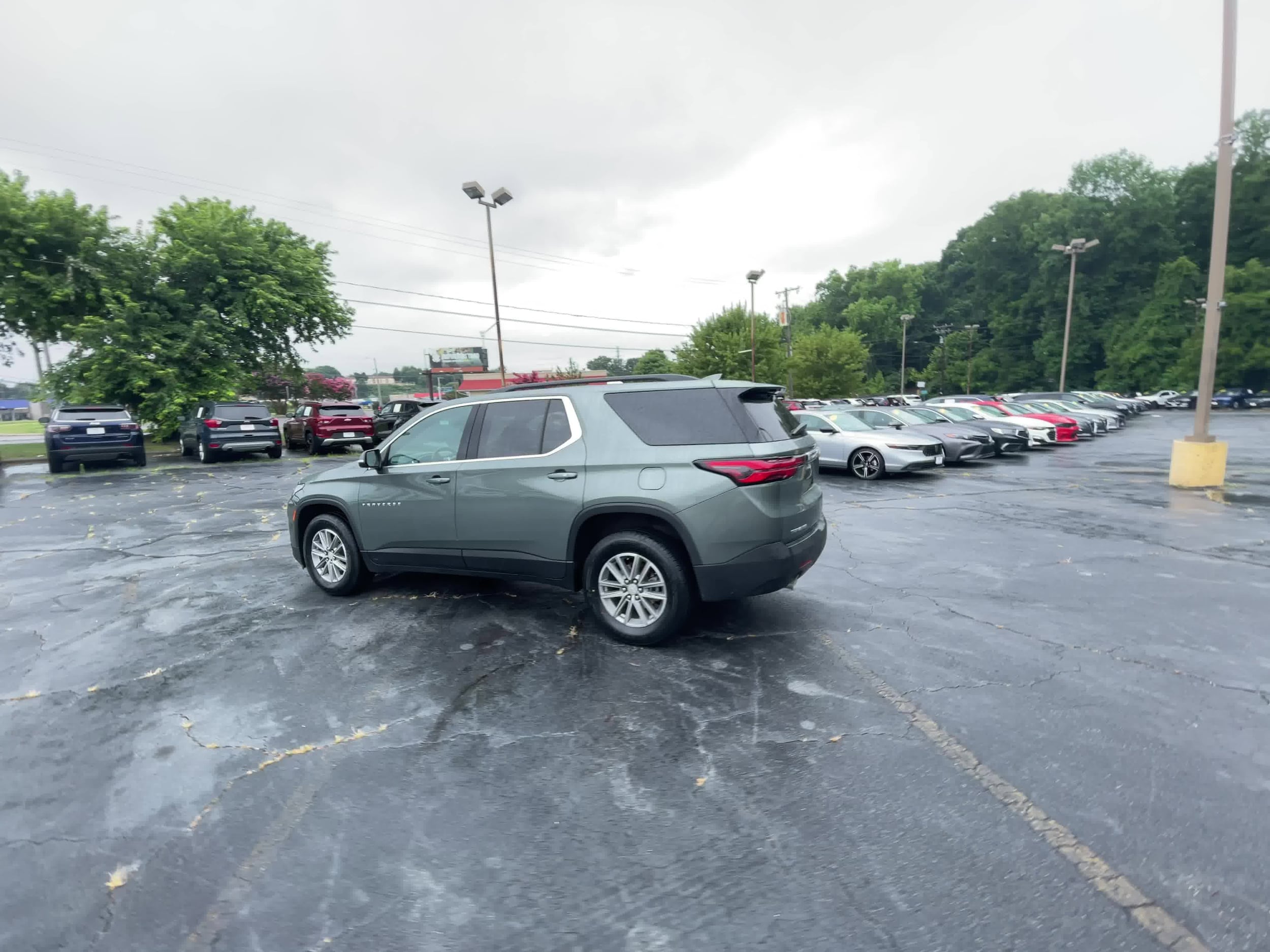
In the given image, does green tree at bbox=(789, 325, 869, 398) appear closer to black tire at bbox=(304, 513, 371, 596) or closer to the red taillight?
black tire at bbox=(304, 513, 371, 596)

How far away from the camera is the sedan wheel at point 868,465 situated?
13.9 metres

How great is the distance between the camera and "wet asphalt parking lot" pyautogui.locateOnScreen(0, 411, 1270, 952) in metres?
2.22

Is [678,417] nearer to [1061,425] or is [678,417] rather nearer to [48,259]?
[1061,425]

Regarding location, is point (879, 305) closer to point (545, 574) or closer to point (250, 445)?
point (250, 445)

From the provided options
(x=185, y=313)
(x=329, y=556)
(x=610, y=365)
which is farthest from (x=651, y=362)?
(x=329, y=556)

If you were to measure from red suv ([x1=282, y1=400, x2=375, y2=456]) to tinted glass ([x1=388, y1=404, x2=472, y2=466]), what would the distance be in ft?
56.7

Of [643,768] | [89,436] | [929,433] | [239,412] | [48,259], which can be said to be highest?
[48,259]

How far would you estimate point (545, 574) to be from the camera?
4805mm

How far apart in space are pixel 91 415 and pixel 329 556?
49.7ft

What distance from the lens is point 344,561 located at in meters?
5.82

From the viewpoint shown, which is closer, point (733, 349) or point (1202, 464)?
point (1202, 464)

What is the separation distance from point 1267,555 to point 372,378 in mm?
183088

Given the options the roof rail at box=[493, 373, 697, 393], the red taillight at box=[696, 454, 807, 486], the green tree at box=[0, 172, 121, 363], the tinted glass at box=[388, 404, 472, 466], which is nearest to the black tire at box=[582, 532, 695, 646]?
the red taillight at box=[696, 454, 807, 486]

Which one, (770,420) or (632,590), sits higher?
(770,420)
